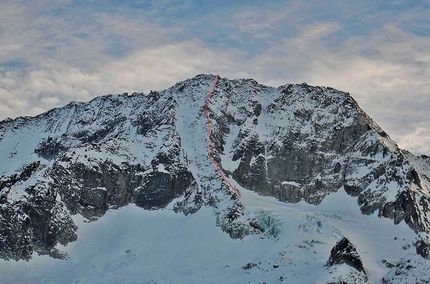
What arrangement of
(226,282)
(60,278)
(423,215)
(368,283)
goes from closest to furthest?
(368,283), (226,282), (60,278), (423,215)

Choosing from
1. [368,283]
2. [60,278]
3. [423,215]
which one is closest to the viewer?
[368,283]

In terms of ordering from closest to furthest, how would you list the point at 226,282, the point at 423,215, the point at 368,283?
the point at 368,283 < the point at 226,282 < the point at 423,215

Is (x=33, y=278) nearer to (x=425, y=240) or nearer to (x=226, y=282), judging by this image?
(x=226, y=282)

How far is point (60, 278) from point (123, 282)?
59.4 feet

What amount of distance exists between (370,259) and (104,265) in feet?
227

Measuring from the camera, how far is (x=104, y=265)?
189750 mm

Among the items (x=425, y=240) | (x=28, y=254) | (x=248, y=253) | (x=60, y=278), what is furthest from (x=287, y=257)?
(x=28, y=254)

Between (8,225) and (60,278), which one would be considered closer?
(60,278)

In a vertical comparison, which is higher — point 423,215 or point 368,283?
point 423,215

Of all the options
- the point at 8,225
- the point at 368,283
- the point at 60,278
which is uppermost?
the point at 8,225

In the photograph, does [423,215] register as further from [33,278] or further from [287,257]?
[33,278]

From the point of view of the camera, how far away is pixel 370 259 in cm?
17862

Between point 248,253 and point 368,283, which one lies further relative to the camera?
point 248,253

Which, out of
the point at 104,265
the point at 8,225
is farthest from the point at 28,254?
the point at 104,265
